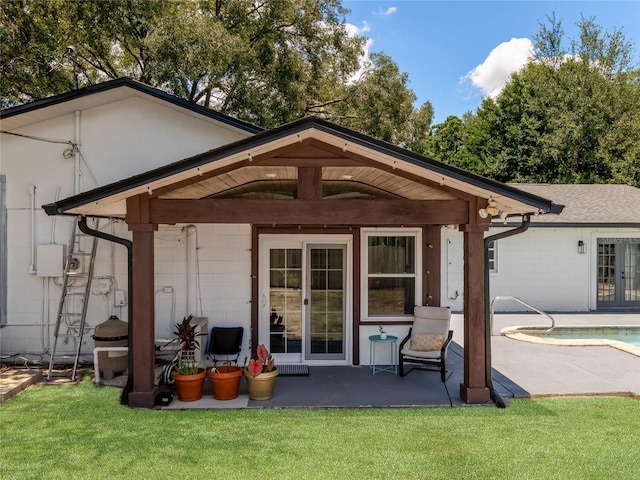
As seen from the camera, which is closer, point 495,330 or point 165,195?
point 165,195

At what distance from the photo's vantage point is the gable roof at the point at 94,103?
278 inches

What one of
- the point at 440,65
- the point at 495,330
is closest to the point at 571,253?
the point at 495,330

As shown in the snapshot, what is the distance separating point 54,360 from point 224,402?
3.48 metres

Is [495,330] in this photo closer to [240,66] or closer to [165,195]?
[165,195]

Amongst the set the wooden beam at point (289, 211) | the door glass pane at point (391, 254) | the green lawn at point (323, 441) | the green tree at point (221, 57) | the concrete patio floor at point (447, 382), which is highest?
the green tree at point (221, 57)

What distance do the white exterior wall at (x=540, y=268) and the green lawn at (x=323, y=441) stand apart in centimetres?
740

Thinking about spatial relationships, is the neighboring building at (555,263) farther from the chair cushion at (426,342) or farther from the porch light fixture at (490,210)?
the porch light fixture at (490,210)

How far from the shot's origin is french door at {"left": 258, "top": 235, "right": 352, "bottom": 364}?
7.86 meters

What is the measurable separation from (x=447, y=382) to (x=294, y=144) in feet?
13.4

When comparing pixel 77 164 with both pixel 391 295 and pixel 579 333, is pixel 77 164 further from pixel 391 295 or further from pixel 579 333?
pixel 579 333

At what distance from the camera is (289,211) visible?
5.69 meters

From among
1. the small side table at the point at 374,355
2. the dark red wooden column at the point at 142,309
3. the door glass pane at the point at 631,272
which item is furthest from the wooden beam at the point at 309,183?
the door glass pane at the point at 631,272

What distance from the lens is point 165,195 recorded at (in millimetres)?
5848

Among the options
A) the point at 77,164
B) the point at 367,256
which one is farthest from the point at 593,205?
the point at 77,164
